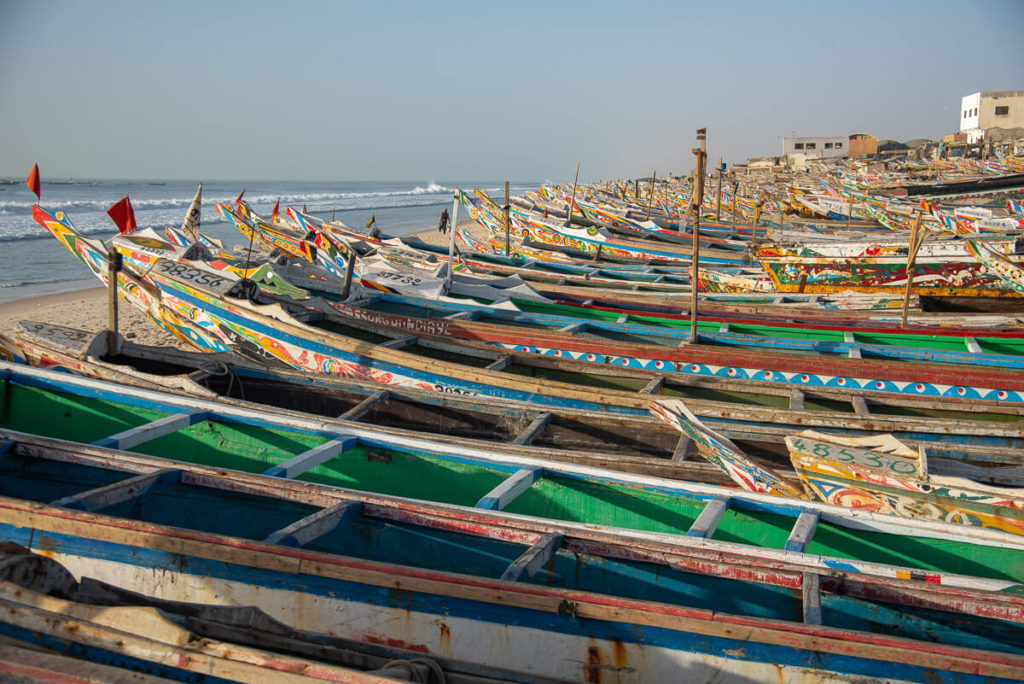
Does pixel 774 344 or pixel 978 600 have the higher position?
pixel 774 344

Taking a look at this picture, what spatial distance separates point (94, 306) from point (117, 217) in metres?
9.74

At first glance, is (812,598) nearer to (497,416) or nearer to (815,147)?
(497,416)

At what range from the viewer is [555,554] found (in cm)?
385

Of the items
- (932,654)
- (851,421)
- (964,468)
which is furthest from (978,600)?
(851,421)

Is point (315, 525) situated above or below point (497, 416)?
below

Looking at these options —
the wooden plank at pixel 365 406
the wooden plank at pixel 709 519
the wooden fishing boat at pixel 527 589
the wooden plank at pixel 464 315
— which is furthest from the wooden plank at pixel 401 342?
the wooden plank at pixel 709 519

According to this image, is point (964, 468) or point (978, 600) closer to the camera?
point (978, 600)

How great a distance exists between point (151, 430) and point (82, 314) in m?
12.3

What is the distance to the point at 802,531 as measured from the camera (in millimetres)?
3963

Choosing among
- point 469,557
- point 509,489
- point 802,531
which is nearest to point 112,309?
point 509,489

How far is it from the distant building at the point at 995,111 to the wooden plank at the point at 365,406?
2575 inches

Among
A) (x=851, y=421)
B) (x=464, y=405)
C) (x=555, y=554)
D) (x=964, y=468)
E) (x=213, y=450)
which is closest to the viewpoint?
(x=555, y=554)

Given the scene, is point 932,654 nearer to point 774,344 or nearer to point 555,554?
point 555,554

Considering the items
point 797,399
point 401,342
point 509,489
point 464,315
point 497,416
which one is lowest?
point 509,489
